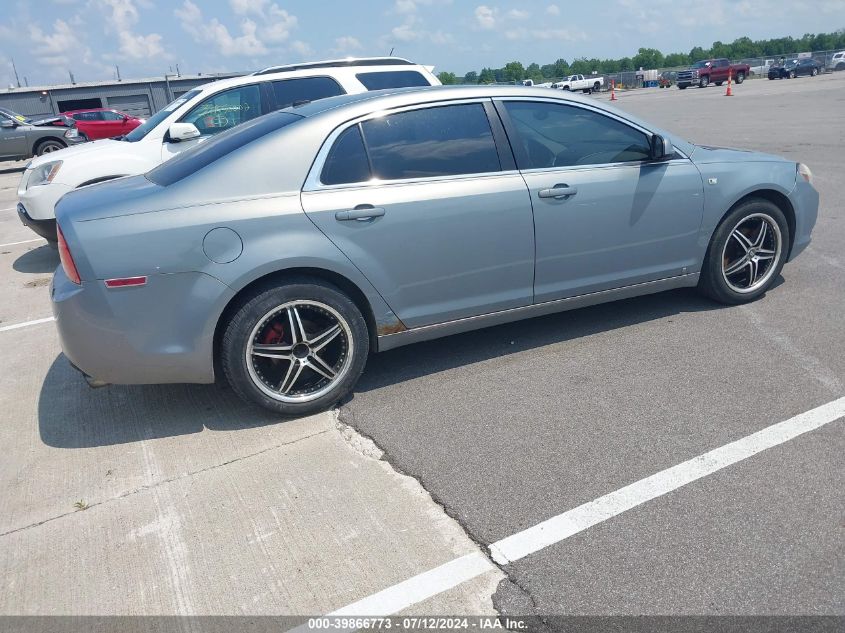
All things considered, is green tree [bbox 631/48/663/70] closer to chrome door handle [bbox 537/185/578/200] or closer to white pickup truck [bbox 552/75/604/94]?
white pickup truck [bbox 552/75/604/94]

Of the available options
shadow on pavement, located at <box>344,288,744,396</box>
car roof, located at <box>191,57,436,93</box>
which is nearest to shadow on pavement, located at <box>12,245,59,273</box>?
car roof, located at <box>191,57,436,93</box>

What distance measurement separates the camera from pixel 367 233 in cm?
389

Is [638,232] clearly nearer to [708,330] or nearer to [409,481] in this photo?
[708,330]

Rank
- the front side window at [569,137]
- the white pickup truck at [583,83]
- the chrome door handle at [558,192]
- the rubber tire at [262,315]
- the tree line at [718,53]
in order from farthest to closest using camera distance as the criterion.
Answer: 1. the tree line at [718,53]
2. the white pickup truck at [583,83]
3. the front side window at [569,137]
4. the chrome door handle at [558,192]
5. the rubber tire at [262,315]

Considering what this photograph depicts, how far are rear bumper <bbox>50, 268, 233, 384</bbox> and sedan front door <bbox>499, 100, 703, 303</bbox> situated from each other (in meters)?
1.99

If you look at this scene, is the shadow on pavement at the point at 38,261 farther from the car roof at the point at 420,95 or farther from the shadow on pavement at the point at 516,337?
the shadow on pavement at the point at 516,337

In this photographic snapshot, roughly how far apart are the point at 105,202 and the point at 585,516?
2869 mm

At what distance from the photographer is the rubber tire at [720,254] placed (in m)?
4.94

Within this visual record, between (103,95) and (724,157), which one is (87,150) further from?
(103,95)

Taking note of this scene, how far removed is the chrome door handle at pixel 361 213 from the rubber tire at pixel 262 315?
372 millimetres

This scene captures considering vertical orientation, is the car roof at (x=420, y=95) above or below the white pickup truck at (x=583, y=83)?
above

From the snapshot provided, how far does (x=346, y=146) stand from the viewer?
397 cm

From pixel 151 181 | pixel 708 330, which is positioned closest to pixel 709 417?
pixel 708 330

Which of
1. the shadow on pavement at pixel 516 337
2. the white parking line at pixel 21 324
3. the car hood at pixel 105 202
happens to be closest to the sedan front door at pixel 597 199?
the shadow on pavement at pixel 516 337
